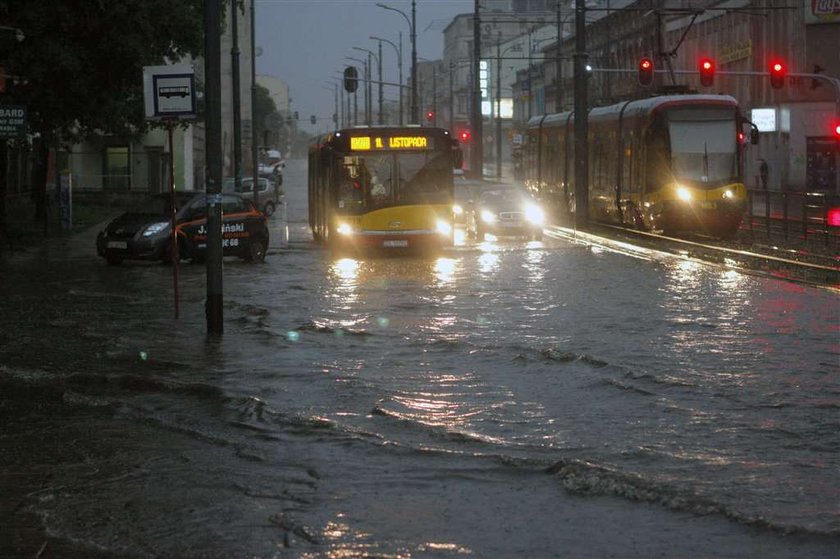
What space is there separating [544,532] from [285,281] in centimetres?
1752

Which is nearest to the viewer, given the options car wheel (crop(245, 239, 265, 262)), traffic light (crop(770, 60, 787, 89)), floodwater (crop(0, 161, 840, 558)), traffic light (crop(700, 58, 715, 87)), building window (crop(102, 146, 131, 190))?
floodwater (crop(0, 161, 840, 558))

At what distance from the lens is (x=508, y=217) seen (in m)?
37.6

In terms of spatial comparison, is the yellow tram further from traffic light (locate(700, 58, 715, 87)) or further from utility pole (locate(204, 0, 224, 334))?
utility pole (locate(204, 0, 224, 334))

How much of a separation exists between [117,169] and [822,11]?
106ft

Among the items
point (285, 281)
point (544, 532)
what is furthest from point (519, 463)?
point (285, 281)

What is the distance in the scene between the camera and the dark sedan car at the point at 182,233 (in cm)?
2875

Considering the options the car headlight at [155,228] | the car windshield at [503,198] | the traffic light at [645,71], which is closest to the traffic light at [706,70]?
the traffic light at [645,71]

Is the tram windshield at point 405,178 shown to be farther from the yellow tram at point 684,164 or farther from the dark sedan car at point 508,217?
the yellow tram at point 684,164

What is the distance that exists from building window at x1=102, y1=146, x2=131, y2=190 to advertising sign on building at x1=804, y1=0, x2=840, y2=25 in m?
31.2

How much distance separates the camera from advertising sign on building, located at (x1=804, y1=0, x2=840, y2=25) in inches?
2726

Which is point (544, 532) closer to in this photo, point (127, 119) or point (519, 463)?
point (519, 463)

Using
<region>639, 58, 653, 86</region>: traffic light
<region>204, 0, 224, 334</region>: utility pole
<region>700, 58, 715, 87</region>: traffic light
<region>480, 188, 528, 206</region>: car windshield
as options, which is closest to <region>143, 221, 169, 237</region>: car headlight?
<region>480, 188, 528, 206</region>: car windshield

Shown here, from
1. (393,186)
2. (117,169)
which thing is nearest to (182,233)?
(393,186)

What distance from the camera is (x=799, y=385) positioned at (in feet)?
42.0
